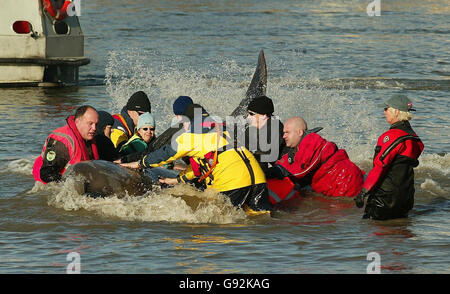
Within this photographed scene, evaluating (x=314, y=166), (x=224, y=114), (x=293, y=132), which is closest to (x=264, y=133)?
(x=293, y=132)

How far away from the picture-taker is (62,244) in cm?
904

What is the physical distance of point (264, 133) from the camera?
415 inches

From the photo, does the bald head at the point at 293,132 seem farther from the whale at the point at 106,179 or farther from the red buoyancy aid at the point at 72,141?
the red buoyancy aid at the point at 72,141

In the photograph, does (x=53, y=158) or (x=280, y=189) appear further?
(x=280, y=189)

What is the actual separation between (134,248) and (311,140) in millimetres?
2909

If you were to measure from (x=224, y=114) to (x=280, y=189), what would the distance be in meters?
5.87

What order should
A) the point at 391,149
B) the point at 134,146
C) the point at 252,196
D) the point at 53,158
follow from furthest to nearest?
1. the point at 134,146
2. the point at 53,158
3. the point at 252,196
4. the point at 391,149

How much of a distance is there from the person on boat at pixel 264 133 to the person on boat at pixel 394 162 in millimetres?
1579

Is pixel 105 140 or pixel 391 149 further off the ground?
pixel 391 149

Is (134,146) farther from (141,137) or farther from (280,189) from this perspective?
(280,189)

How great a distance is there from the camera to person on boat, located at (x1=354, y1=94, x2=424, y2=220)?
29.7 ft

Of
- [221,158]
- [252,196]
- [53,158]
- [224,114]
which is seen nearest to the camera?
[221,158]

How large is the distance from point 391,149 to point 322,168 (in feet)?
6.64

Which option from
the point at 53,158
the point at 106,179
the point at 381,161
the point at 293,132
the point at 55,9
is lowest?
the point at 106,179
